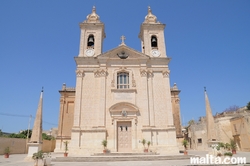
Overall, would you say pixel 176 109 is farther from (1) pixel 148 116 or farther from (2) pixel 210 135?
(2) pixel 210 135

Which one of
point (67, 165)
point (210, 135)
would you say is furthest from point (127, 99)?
point (67, 165)

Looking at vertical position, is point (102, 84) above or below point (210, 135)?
above

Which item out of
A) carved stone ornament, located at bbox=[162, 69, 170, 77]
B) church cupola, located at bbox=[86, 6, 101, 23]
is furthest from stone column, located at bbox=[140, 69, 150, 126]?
church cupola, located at bbox=[86, 6, 101, 23]

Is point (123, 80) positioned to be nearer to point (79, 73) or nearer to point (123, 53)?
point (123, 53)

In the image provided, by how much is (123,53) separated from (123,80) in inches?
120

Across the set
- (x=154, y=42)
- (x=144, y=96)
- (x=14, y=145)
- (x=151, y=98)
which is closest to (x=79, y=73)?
(x=144, y=96)

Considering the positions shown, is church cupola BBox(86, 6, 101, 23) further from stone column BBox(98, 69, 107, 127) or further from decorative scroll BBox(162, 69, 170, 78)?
decorative scroll BBox(162, 69, 170, 78)

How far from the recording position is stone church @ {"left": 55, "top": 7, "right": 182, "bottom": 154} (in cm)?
1830

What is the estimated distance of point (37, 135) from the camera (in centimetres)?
1368

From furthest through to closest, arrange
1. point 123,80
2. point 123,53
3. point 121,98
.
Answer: point 123,53, point 123,80, point 121,98

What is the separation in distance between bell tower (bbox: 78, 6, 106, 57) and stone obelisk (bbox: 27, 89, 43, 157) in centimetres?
851

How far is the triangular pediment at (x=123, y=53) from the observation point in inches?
827

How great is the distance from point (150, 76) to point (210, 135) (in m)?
8.30

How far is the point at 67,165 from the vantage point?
11.4m
